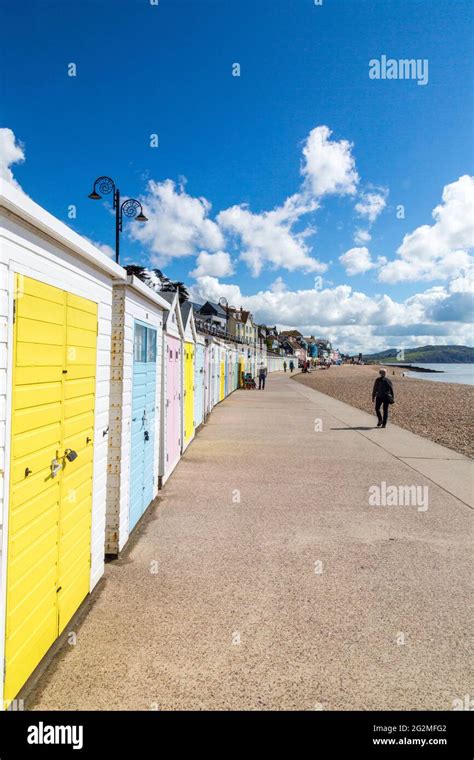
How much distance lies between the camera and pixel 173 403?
870 cm

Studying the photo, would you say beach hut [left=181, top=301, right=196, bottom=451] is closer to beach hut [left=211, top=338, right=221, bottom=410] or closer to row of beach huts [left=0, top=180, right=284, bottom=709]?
row of beach huts [left=0, top=180, right=284, bottom=709]

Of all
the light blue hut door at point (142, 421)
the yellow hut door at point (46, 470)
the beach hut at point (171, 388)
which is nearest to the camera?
the yellow hut door at point (46, 470)

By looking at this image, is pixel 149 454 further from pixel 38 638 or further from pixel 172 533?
pixel 38 638

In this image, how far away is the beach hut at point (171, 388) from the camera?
7691mm

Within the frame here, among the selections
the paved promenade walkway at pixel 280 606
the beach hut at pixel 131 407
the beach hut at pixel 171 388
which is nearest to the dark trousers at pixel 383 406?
the paved promenade walkway at pixel 280 606

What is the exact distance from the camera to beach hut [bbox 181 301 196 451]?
10320 millimetres

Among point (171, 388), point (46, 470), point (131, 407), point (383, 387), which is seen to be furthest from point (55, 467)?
point (383, 387)

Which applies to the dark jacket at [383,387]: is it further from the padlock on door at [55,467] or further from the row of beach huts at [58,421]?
the padlock on door at [55,467]

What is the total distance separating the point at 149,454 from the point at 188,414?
4.21m

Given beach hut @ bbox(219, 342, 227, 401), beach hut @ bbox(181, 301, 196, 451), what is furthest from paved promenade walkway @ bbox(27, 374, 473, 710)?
beach hut @ bbox(219, 342, 227, 401)

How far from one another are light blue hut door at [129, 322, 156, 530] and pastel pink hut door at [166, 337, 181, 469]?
43.6 inches

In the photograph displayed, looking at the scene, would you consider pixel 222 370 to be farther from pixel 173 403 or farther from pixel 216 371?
pixel 173 403

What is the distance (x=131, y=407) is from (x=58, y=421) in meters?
2.17

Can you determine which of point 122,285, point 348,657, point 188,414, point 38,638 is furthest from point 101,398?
point 188,414
